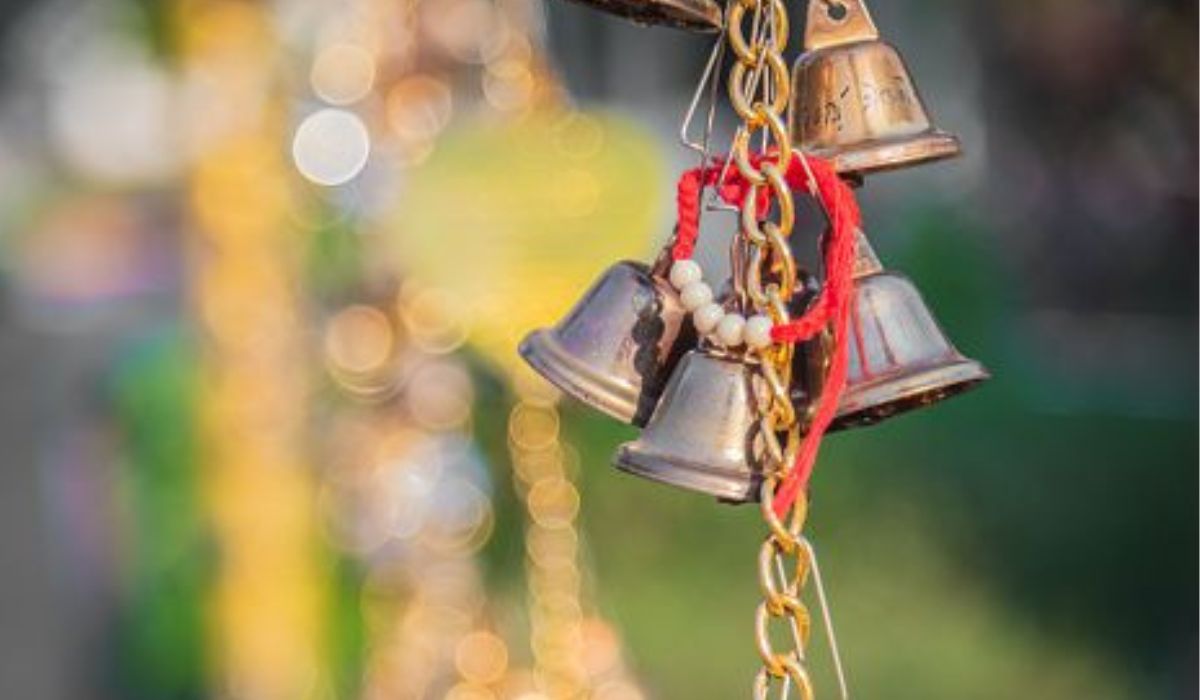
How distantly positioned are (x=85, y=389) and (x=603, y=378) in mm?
4216

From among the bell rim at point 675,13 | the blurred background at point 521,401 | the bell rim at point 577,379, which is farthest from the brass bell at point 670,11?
the blurred background at point 521,401

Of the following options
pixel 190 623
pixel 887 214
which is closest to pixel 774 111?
pixel 190 623

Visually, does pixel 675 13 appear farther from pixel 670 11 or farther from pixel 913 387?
pixel 913 387

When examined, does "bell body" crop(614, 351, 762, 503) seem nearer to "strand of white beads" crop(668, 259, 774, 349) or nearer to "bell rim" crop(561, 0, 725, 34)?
"strand of white beads" crop(668, 259, 774, 349)

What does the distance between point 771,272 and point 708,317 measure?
0.16ft

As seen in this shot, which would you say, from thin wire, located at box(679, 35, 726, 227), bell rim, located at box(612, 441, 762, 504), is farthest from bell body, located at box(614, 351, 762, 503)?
thin wire, located at box(679, 35, 726, 227)

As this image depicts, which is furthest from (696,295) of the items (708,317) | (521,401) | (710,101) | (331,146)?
(331,146)

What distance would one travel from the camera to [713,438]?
1384mm

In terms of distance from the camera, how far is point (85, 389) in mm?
5469

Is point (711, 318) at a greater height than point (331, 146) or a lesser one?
greater

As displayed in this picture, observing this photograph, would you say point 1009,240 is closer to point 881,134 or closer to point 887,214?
point 887,214

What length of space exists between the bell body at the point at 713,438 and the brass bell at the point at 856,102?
15 centimetres

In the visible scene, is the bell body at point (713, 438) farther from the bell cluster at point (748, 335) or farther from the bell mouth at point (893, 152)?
the bell mouth at point (893, 152)

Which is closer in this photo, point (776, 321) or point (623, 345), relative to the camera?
point (776, 321)
